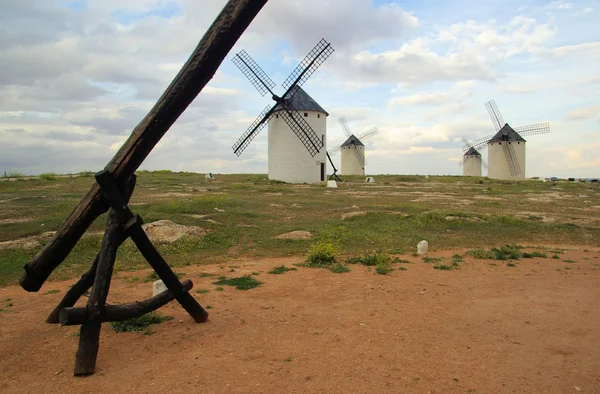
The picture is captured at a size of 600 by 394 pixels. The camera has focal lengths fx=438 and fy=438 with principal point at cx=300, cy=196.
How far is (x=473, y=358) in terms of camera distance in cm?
611

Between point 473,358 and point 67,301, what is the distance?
→ 6248mm

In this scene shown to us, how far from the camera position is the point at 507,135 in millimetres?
58062

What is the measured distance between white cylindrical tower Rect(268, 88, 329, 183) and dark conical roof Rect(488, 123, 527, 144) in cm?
2954

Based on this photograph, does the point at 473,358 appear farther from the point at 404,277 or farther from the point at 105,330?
the point at 105,330

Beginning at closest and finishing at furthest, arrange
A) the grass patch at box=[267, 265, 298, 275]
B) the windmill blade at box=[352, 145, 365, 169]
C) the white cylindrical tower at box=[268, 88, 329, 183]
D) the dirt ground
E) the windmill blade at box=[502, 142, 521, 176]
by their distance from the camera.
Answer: the dirt ground, the grass patch at box=[267, 265, 298, 275], the white cylindrical tower at box=[268, 88, 329, 183], the windmill blade at box=[502, 142, 521, 176], the windmill blade at box=[352, 145, 365, 169]

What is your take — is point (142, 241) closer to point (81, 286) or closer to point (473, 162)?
point (81, 286)

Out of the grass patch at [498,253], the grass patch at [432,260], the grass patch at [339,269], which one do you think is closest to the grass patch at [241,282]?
the grass patch at [339,269]

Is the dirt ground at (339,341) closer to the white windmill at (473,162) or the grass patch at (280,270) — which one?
the grass patch at (280,270)

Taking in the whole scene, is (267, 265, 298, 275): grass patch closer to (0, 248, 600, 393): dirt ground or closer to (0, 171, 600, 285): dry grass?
(0, 248, 600, 393): dirt ground

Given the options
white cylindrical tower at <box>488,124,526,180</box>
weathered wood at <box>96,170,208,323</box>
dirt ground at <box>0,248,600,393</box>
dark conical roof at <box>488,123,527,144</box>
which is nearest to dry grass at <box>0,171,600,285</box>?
dirt ground at <box>0,248,600,393</box>

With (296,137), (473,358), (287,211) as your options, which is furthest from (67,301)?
(296,137)

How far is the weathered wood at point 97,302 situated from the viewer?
18.5ft

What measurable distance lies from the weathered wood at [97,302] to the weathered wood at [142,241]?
121 millimetres

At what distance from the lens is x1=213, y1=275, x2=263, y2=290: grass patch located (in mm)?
9727
